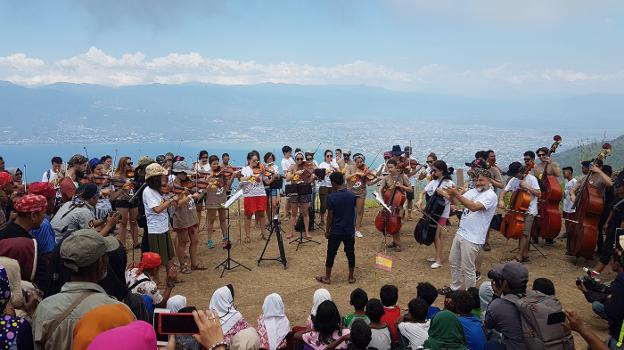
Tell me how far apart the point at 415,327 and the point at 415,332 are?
0.05 meters

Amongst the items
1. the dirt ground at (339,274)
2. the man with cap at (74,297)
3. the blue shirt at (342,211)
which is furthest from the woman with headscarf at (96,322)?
the blue shirt at (342,211)

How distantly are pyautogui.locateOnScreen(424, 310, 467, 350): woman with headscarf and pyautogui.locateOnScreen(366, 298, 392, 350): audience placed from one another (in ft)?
1.56

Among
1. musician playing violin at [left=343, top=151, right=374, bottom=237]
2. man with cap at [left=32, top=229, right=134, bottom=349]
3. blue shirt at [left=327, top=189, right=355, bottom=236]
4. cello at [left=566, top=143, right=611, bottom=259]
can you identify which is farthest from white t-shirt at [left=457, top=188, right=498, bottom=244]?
man with cap at [left=32, top=229, right=134, bottom=349]

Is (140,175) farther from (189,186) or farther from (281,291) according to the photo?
(281,291)

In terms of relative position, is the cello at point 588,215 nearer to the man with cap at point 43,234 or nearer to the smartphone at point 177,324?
the smartphone at point 177,324

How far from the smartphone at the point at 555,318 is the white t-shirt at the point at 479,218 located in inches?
119

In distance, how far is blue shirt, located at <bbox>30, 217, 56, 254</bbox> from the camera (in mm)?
4812

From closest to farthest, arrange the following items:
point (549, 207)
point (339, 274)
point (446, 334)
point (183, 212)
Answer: point (446, 334) < point (183, 212) < point (339, 274) < point (549, 207)

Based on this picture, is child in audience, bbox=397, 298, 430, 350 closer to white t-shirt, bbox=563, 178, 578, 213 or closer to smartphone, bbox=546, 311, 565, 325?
smartphone, bbox=546, 311, 565, 325

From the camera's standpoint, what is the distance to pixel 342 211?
7.27m

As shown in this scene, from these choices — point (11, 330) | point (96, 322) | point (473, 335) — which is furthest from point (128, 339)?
point (473, 335)

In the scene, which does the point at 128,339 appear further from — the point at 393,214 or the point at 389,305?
the point at 393,214

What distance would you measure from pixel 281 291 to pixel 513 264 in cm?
450

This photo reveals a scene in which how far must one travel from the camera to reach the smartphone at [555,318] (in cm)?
351
